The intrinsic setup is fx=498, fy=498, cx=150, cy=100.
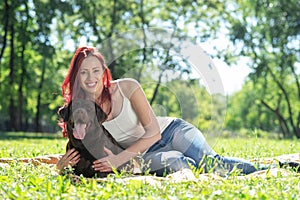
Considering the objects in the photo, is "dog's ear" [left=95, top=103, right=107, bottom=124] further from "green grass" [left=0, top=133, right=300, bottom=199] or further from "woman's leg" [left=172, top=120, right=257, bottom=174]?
"woman's leg" [left=172, top=120, right=257, bottom=174]

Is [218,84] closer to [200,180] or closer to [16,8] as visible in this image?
[200,180]

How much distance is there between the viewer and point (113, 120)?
3.99 m

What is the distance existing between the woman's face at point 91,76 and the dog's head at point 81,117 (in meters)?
0.14

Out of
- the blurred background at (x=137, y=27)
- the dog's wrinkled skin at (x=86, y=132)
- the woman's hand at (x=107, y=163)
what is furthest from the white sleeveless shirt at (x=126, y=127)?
the blurred background at (x=137, y=27)

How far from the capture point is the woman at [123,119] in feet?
12.7

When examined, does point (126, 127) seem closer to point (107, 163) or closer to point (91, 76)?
point (107, 163)

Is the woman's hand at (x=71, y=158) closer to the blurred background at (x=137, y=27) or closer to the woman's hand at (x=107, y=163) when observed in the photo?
the woman's hand at (x=107, y=163)

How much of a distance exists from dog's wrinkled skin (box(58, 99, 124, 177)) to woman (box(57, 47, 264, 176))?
58 millimetres

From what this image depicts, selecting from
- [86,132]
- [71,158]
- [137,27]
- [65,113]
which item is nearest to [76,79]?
[65,113]

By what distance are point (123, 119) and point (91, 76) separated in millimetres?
449

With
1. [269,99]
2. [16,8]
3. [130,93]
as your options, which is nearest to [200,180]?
[130,93]

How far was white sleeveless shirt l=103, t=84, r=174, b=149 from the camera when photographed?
3.99m

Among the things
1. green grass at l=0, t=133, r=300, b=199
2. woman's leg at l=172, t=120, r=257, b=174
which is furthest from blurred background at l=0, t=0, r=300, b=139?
green grass at l=0, t=133, r=300, b=199

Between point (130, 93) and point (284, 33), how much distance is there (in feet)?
57.3
